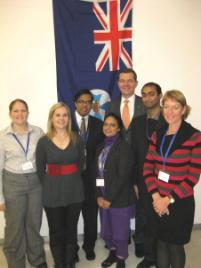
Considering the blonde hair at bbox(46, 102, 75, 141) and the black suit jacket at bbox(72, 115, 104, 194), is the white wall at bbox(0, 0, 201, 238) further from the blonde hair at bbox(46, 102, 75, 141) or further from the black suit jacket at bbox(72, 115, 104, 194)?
the blonde hair at bbox(46, 102, 75, 141)

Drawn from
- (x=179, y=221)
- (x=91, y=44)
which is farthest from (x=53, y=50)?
(x=179, y=221)

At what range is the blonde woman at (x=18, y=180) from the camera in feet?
7.87

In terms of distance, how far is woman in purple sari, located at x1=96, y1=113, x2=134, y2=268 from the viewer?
2482mm

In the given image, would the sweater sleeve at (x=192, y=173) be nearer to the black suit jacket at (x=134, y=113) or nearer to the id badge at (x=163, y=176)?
the id badge at (x=163, y=176)

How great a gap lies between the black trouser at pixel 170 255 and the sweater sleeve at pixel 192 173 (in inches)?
16.7

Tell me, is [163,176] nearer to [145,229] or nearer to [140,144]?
[140,144]

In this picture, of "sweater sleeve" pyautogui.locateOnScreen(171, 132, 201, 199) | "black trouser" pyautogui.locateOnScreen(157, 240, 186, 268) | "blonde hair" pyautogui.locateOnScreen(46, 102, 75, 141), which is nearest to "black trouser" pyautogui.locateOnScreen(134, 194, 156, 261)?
"black trouser" pyautogui.locateOnScreen(157, 240, 186, 268)

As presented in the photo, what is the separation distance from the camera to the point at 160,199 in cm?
204

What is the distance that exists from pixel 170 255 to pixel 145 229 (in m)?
0.61

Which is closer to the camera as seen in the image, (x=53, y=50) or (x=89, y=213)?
(x=89, y=213)

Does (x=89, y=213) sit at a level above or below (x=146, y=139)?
below

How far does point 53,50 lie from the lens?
10.5 feet

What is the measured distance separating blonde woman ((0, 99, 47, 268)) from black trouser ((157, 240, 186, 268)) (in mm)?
1093

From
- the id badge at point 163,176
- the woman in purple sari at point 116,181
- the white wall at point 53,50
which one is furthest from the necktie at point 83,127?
the id badge at point 163,176
